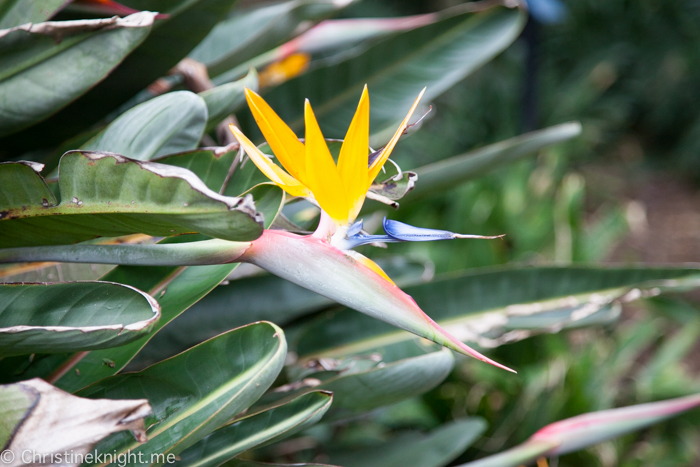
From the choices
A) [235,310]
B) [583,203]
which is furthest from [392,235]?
[583,203]

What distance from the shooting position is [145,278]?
1.29 ft

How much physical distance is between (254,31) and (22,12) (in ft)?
0.91

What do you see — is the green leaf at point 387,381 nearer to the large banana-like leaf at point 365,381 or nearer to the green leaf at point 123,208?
the large banana-like leaf at point 365,381

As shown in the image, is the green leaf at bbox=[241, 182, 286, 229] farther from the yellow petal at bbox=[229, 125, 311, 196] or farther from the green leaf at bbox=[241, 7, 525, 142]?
the green leaf at bbox=[241, 7, 525, 142]

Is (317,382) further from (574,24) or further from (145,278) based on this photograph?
(574,24)

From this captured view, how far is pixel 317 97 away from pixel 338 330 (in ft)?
0.81

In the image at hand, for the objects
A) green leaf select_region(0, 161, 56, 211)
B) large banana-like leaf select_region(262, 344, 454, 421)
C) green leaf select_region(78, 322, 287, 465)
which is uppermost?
green leaf select_region(0, 161, 56, 211)

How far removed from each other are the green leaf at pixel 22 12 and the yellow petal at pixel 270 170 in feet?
0.63

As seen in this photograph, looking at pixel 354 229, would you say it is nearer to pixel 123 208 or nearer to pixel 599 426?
pixel 123 208

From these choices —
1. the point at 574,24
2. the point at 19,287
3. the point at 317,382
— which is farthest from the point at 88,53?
the point at 574,24

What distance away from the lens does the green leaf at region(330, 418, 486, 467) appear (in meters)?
0.53

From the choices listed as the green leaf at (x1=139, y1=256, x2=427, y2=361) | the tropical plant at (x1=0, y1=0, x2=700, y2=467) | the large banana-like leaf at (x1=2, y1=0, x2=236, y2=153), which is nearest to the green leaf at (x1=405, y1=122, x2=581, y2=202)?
the tropical plant at (x1=0, y1=0, x2=700, y2=467)

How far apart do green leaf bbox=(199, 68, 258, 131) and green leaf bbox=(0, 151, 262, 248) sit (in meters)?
0.16

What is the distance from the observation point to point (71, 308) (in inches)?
12.2
